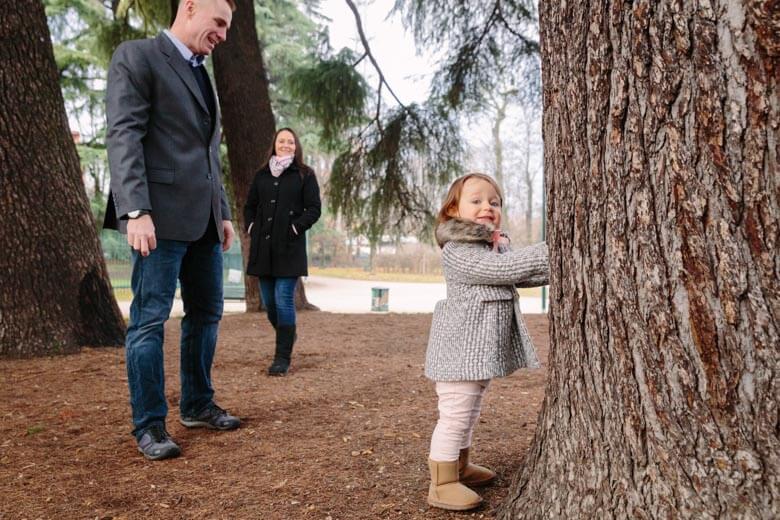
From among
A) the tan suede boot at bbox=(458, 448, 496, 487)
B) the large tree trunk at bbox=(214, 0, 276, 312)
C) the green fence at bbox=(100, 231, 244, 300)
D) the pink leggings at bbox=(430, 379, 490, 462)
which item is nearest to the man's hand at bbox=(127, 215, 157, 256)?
the pink leggings at bbox=(430, 379, 490, 462)

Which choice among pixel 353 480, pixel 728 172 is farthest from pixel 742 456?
pixel 353 480

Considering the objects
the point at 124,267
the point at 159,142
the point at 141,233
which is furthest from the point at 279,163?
the point at 124,267

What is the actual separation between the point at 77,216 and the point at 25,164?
472 millimetres

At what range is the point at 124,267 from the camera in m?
15.3

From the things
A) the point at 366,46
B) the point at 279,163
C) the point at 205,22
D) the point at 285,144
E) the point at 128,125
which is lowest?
the point at 128,125

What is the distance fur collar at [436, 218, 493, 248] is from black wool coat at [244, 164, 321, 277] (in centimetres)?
217

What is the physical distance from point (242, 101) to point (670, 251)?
23.5 ft

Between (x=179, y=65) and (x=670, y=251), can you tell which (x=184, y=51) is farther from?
(x=670, y=251)

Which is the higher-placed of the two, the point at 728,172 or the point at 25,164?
the point at 25,164

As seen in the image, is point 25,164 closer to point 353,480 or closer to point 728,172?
point 353,480

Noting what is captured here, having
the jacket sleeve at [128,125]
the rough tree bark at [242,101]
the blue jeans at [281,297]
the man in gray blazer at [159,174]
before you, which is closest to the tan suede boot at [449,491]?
the man in gray blazer at [159,174]

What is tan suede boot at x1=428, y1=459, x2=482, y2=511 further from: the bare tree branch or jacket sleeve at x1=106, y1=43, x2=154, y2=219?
the bare tree branch

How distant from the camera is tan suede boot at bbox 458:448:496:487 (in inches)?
85.4

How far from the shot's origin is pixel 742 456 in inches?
51.7
